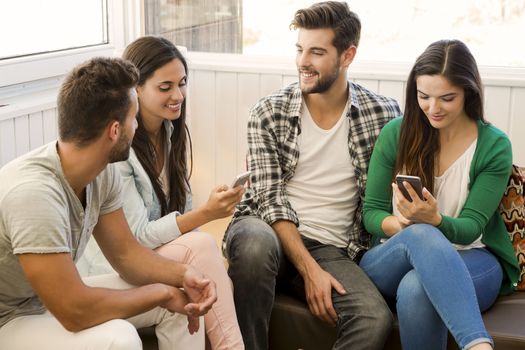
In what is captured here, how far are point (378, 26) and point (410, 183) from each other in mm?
1301

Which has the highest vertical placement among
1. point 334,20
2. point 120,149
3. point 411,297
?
point 334,20

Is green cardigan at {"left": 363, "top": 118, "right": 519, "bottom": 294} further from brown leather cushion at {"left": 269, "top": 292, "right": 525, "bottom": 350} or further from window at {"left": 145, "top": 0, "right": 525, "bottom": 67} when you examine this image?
window at {"left": 145, "top": 0, "right": 525, "bottom": 67}

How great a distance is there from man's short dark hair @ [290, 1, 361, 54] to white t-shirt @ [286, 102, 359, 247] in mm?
225

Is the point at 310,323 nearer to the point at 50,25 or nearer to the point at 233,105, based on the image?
the point at 233,105

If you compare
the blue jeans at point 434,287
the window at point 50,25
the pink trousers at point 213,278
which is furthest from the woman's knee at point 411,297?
the window at point 50,25

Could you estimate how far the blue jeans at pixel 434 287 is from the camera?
2.03 meters

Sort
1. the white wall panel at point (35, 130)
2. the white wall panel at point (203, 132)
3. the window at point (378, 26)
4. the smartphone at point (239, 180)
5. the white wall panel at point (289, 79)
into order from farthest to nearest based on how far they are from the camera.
A: 1. the white wall panel at point (203, 132)
2. the white wall panel at point (289, 79)
3. the window at point (378, 26)
4. the white wall panel at point (35, 130)
5. the smartphone at point (239, 180)

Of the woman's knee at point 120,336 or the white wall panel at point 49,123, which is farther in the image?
the white wall panel at point 49,123

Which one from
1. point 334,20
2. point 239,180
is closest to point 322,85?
point 334,20

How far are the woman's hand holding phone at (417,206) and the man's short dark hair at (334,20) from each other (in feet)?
1.79

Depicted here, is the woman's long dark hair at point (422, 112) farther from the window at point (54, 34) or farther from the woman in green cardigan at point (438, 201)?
the window at point (54, 34)

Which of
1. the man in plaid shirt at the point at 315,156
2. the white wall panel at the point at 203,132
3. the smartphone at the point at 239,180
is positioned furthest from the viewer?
the white wall panel at the point at 203,132

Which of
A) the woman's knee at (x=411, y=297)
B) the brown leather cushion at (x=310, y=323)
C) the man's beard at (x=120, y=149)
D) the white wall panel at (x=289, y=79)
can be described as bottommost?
the brown leather cushion at (x=310, y=323)

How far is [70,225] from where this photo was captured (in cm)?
184
